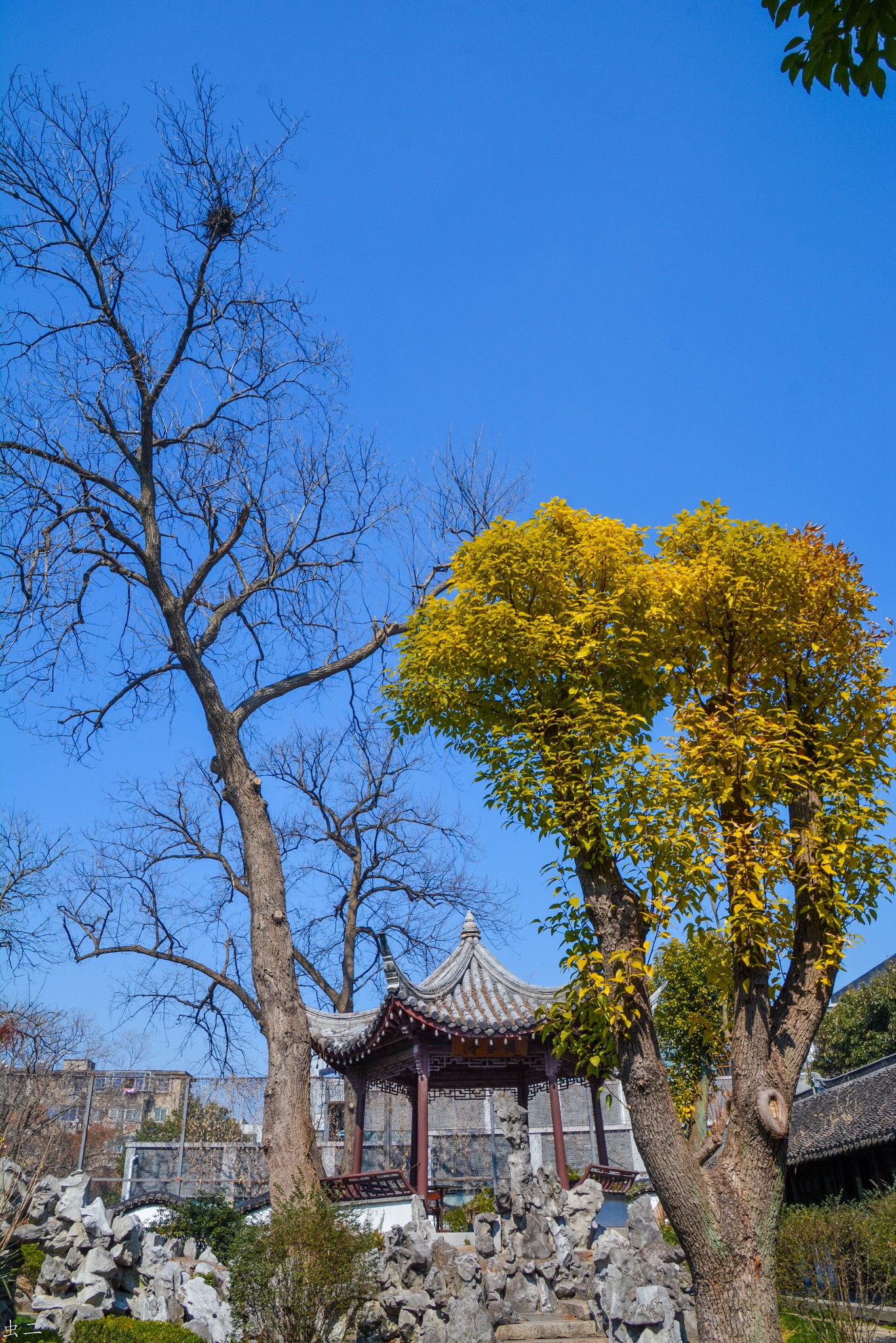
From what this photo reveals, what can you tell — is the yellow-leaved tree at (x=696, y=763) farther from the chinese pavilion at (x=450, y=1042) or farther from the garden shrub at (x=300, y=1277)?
the chinese pavilion at (x=450, y=1042)

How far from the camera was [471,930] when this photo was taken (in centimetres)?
1382

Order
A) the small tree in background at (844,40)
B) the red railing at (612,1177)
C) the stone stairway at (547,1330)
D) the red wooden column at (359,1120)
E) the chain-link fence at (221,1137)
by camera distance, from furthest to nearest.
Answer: the chain-link fence at (221,1137)
the red wooden column at (359,1120)
the red railing at (612,1177)
the stone stairway at (547,1330)
the small tree in background at (844,40)

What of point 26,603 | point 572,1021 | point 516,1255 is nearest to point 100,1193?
point 516,1255

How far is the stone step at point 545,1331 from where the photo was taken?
813cm

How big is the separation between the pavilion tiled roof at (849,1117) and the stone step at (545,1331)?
585 centimetres

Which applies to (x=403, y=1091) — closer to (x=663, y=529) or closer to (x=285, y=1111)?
(x=285, y=1111)

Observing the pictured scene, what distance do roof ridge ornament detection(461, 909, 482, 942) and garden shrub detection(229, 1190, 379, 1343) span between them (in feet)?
21.3

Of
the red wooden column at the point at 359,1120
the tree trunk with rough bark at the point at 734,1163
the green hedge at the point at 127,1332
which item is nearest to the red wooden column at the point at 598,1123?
the red wooden column at the point at 359,1120

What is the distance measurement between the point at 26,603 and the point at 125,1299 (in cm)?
624

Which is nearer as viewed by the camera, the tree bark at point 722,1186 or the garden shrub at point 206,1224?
the tree bark at point 722,1186

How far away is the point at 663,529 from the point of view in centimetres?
703

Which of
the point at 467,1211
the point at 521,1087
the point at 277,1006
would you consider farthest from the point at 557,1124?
the point at 277,1006

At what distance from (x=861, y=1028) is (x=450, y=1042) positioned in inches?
741

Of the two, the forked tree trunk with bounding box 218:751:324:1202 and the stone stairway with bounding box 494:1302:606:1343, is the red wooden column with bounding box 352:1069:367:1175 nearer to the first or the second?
the stone stairway with bounding box 494:1302:606:1343
